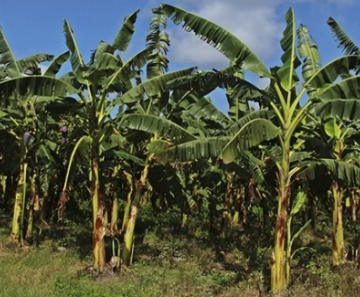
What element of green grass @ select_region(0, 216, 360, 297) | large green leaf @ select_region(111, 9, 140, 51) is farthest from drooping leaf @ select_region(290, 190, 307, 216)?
large green leaf @ select_region(111, 9, 140, 51)

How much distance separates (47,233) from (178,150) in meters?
7.21

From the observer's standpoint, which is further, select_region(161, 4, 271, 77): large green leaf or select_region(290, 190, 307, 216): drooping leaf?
select_region(290, 190, 307, 216): drooping leaf

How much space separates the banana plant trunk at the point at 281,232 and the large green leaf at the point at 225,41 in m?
1.39

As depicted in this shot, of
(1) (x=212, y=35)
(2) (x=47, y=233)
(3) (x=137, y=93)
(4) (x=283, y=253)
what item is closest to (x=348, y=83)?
(1) (x=212, y=35)

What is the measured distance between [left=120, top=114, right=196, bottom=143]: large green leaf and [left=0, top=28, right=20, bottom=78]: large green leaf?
3.13 meters

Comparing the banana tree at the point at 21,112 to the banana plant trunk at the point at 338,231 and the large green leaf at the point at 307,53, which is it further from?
the banana plant trunk at the point at 338,231

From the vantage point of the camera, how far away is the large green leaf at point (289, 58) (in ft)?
24.6

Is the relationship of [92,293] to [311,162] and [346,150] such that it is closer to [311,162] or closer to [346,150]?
[311,162]

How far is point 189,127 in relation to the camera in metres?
10.9

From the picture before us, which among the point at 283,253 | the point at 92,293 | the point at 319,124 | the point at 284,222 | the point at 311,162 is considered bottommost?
the point at 92,293

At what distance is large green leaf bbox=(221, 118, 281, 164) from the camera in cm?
704

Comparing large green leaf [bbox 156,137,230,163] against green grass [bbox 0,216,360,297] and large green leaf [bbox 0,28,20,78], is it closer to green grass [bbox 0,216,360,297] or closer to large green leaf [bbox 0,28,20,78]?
green grass [bbox 0,216,360,297]

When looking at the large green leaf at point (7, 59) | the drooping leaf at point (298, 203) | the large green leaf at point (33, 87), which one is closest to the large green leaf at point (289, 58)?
the drooping leaf at point (298, 203)

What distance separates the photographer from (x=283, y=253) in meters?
7.60
